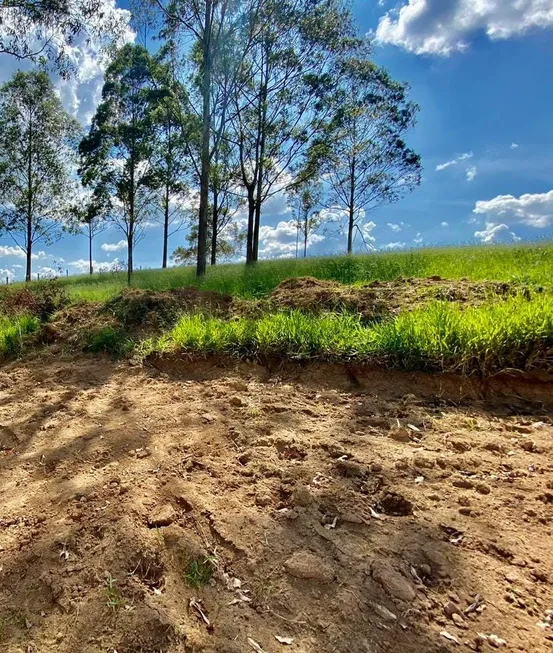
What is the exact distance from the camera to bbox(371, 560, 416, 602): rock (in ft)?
3.91

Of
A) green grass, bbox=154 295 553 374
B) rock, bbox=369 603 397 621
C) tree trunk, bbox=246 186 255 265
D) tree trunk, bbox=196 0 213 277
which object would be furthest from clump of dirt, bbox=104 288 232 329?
tree trunk, bbox=246 186 255 265

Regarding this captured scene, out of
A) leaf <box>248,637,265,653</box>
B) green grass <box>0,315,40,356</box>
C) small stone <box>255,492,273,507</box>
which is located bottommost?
leaf <box>248,637,265,653</box>

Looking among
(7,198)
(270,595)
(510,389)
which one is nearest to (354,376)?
(510,389)

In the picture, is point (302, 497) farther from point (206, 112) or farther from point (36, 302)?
point (206, 112)

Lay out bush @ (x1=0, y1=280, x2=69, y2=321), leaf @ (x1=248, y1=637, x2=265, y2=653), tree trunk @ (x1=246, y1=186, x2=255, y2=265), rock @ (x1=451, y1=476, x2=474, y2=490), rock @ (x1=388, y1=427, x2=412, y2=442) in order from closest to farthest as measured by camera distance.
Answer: leaf @ (x1=248, y1=637, x2=265, y2=653)
rock @ (x1=451, y1=476, x2=474, y2=490)
rock @ (x1=388, y1=427, x2=412, y2=442)
bush @ (x1=0, y1=280, x2=69, y2=321)
tree trunk @ (x1=246, y1=186, x2=255, y2=265)

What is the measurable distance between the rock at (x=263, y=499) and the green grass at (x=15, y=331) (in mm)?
3689

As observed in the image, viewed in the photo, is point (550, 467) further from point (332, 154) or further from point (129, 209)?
point (129, 209)

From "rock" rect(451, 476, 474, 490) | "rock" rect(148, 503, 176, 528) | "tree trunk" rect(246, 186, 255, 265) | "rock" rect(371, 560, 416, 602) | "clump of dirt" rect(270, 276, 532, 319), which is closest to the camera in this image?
"rock" rect(371, 560, 416, 602)

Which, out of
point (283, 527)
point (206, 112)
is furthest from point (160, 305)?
point (206, 112)

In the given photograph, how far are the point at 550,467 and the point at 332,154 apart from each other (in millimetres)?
12803

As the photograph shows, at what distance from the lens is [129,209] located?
15398mm

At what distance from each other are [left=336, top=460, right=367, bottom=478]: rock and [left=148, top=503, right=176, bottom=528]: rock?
0.73 meters

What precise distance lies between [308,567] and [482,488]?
804 millimetres

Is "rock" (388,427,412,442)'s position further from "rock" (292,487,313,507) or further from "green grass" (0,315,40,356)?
"green grass" (0,315,40,356)
